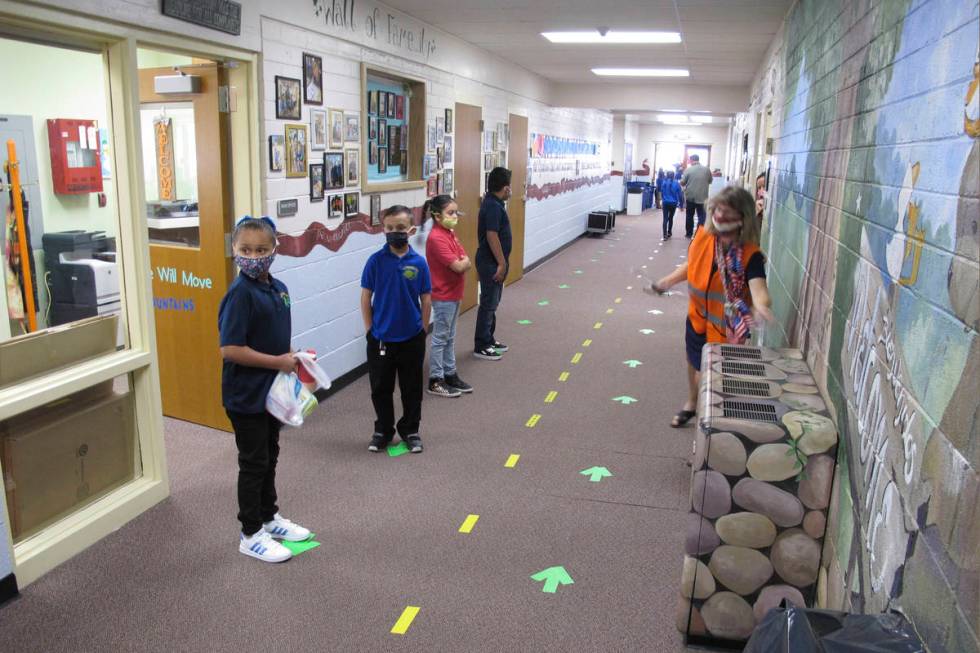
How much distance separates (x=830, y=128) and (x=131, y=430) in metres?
3.61

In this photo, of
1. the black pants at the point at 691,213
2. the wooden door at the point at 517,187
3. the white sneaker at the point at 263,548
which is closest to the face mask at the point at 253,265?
the white sneaker at the point at 263,548

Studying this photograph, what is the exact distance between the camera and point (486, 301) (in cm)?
617

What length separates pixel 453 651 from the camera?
265 centimetres

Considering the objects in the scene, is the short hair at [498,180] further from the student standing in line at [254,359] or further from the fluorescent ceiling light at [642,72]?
the fluorescent ceiling light at [642,72]

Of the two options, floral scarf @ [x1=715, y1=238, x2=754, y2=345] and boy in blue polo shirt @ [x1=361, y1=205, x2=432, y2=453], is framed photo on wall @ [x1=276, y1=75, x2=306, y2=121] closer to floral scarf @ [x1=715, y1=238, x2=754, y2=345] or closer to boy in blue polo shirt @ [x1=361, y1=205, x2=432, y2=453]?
boy in blue polo shirt @ [x1=361, y1=205, x2=432, y2=453]

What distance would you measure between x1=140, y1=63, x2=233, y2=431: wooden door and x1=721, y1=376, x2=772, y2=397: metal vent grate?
2.99m

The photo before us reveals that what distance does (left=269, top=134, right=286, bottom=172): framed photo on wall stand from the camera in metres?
4.46

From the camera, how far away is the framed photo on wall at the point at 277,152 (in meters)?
4.46

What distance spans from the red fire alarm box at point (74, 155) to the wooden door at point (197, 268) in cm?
170

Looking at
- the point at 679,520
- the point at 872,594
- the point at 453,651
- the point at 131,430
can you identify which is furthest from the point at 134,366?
the point at 872,594

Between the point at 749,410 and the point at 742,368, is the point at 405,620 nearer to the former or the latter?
the point at 749,410

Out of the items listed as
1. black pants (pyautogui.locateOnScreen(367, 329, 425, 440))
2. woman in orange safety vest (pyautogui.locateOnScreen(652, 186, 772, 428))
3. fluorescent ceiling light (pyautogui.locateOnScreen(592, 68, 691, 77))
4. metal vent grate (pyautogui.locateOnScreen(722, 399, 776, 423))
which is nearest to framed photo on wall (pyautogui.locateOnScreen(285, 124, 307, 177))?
black pants (pyautogui.locateOnScreen(367, 329, 425, 440))

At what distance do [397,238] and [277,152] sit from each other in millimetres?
1054

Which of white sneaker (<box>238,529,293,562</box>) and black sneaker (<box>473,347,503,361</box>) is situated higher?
black sneaker (<box>473,347,503,361</box>)
